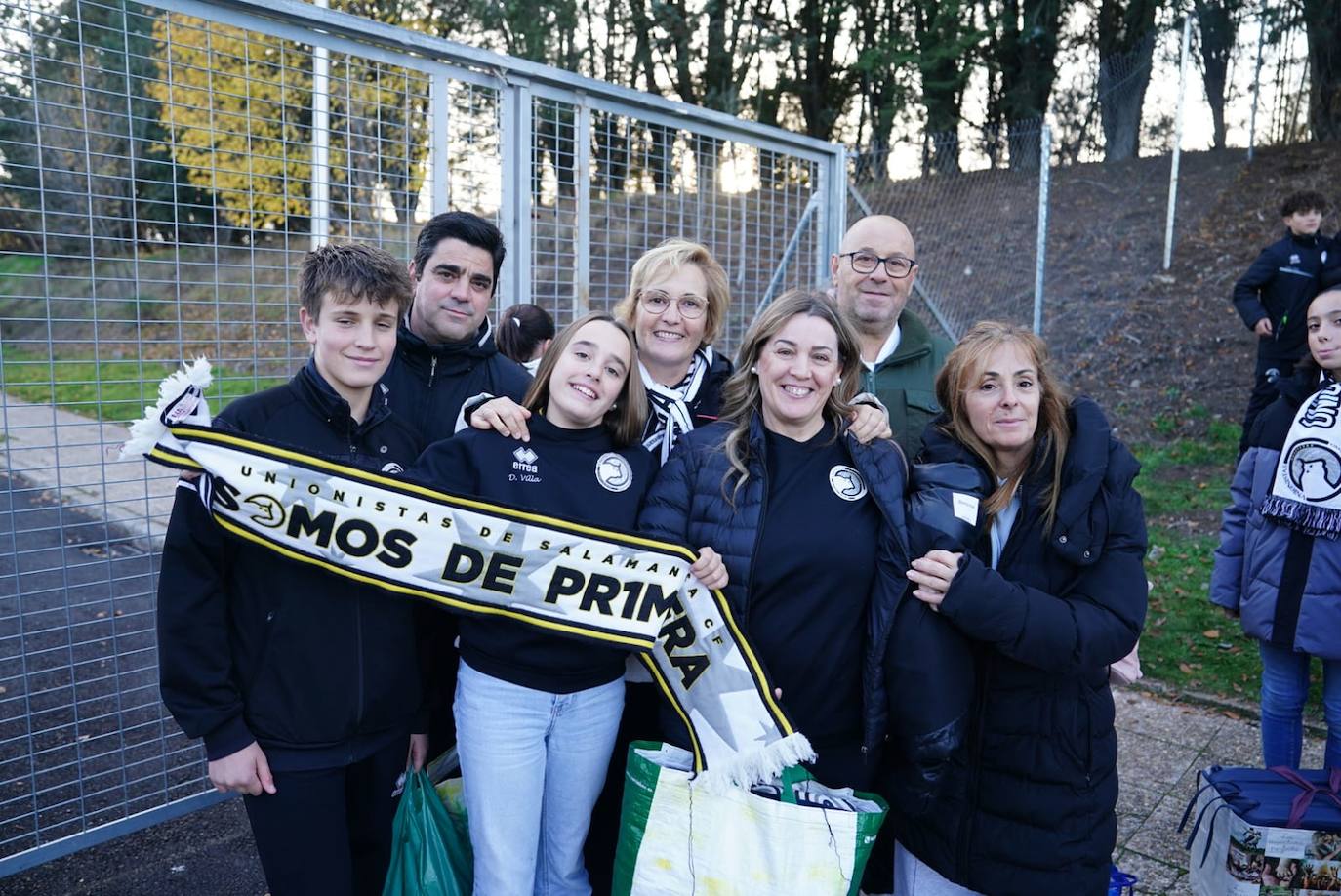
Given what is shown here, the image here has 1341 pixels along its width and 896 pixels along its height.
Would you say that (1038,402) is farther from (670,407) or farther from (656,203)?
(656,203)

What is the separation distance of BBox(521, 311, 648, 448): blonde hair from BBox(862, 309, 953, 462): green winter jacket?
1.15 metres

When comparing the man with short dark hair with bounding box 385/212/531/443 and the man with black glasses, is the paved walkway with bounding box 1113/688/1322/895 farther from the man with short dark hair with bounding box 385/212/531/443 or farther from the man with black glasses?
the man with short dark hair with bounding box 385/212/531/443

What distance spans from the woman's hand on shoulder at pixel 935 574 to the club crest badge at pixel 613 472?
32.2 inches

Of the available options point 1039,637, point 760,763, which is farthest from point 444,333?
point 1039,637

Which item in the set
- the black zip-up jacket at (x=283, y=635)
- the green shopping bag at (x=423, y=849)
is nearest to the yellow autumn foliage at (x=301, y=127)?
the black zip-up jacket at (x=283, y=635)

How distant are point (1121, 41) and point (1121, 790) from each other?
17665mm

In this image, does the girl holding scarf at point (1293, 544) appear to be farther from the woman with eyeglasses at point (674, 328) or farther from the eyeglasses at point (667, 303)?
the eyeglasses at point (667, 303)

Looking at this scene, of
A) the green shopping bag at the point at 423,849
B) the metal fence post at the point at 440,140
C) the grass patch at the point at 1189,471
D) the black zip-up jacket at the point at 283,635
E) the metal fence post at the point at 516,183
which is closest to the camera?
the black zip-up jacket at the point at 283,635

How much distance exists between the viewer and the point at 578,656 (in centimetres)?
244

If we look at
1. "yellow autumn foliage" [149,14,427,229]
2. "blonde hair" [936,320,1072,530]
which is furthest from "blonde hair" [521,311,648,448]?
"yellow autumn foliage" [149,14,427,229]

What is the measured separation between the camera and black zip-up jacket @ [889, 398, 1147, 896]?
7.19 feet

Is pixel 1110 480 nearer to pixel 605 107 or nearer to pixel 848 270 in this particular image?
pixel 848 270

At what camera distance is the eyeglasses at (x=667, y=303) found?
3.01 meters

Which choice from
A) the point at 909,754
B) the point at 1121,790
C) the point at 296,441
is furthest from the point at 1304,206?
the point at 296,441
